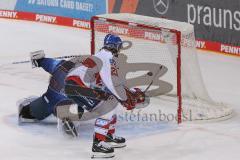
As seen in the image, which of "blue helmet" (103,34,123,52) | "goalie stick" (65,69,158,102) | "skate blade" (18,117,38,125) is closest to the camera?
"blue helmet" (103,34,123,52)

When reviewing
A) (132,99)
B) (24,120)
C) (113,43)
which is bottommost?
(24,120)

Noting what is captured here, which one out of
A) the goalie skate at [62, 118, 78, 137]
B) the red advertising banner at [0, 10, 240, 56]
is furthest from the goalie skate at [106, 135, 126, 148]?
the red advertising banner at [0, 10, 240, 56]

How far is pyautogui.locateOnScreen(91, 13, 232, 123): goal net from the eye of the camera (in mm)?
8320

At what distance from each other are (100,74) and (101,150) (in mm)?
739

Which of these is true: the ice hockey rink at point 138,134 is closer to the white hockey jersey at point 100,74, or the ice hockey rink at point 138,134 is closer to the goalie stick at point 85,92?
the goalie stick at point 85,92

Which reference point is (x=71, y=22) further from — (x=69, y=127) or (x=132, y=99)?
(x=132, y=99)

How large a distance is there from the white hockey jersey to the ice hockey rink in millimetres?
616

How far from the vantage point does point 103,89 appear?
740 centimetres

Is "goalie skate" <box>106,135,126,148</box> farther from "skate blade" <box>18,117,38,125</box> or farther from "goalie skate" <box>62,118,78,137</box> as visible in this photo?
"skate blade" <box>18,117,38,125</box>

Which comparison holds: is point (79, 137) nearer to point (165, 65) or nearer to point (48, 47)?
point (165, 65)

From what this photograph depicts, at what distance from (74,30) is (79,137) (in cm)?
625

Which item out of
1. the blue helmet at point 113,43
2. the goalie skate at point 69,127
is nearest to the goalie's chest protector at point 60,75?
the goalie skate at point 69,127

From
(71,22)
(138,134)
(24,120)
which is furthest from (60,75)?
(71,22)

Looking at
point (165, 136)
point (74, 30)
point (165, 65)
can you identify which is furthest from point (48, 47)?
point (165, 136)
